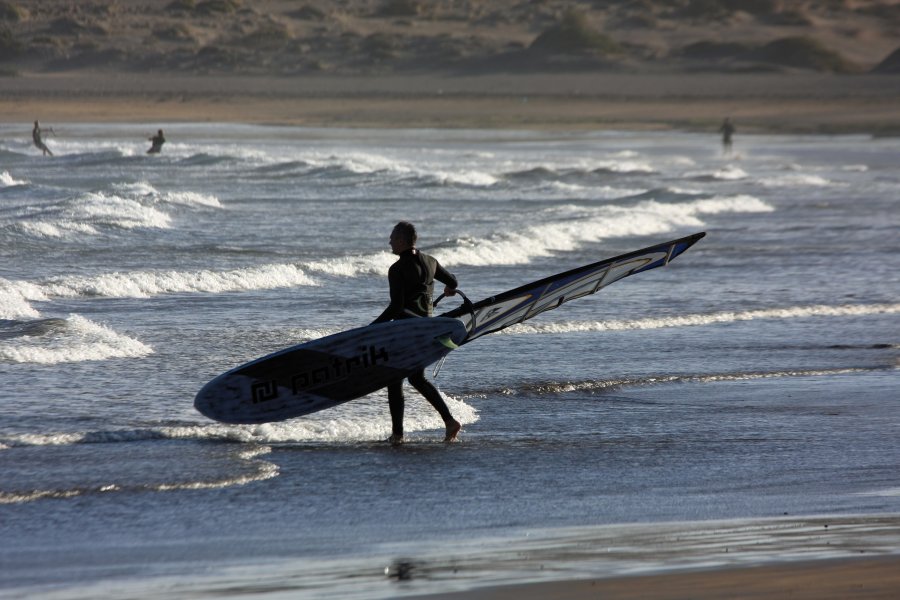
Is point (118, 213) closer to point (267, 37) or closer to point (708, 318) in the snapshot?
point (708, 318)

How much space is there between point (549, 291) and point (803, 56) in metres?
86.4

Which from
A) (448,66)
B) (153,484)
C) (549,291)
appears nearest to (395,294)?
(549,291)

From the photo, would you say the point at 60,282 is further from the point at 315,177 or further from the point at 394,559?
the point at 315,177

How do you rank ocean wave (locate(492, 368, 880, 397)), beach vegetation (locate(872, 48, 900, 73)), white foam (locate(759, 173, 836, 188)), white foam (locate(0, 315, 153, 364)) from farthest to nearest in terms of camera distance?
beach vegetation (locate(872, 48, 900, 73)) → white foam (locate(759, 173, 836, 188)) → white foam (locate(0, 315, 153, 364)) → ocean wave (locate(492, 368, 880, 397))

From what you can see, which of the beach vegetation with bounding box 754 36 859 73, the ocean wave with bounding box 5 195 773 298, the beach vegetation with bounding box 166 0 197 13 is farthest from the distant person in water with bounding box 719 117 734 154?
the beach vegetation with bounding box 166 0 197 13

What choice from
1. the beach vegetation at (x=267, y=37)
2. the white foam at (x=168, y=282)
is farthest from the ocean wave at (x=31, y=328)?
the beach vegetation at (x=267, y=37)

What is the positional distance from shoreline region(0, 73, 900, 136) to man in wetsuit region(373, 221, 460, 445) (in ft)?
202

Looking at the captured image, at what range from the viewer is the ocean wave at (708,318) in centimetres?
1364

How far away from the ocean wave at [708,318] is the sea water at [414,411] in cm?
5

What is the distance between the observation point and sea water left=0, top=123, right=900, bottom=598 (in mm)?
6535

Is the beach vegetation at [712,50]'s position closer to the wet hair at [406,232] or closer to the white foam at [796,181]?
the white foam at [796,181]

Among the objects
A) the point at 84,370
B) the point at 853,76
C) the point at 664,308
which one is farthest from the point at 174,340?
the point at 853,76

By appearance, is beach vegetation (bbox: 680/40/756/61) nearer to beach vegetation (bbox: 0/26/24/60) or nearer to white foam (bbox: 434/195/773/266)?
beach vegetation (bbox: 0/26/24/60)

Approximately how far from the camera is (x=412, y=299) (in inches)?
347
